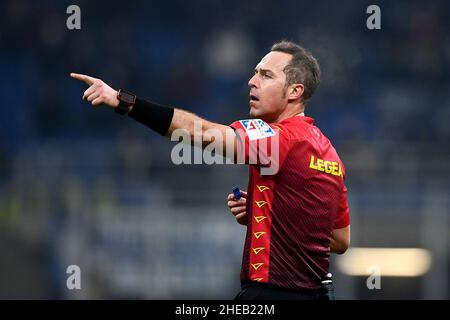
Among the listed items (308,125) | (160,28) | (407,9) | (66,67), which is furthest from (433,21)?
(308,125)

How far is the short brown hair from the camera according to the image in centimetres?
498

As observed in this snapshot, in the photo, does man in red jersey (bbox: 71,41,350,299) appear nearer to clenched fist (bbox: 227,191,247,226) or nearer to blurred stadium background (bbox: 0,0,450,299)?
clenched fist (bbox: 227,191,247,226)

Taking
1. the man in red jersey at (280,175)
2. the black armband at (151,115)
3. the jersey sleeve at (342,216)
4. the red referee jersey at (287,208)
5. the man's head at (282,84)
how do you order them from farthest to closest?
the jersey sleeve at (342,216), the man's head at (282,84), the red referee jersey at (287,208), the man in red jersey at (280,175), the black armband at (151,115)

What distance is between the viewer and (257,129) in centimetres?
461

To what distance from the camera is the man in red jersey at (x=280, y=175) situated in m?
4.52

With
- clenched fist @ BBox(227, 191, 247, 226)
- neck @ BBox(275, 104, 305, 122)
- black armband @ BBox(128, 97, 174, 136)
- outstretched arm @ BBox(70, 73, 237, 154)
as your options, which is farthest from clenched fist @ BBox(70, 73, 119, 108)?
clenched fist @ BBox(227, 191, 247, 226)

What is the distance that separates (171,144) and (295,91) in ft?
23.0

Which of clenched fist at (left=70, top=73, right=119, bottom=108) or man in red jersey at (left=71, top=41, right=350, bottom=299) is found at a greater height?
clenched fist at (left=70, top=73, right=119, bottom=108)

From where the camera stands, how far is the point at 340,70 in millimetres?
14938

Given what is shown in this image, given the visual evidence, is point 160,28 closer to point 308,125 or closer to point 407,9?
point 407,9

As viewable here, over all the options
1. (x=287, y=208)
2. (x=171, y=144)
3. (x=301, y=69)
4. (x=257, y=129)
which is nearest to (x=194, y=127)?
(x=257, y=129)

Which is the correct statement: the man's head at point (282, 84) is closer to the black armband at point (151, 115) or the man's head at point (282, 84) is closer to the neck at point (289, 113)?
the neck at point (289, 113)

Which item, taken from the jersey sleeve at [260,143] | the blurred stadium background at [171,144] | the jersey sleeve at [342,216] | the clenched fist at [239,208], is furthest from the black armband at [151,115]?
the blurred stadium background at [171,144]

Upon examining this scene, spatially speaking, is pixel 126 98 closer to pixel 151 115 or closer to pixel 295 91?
pixel 151 115
